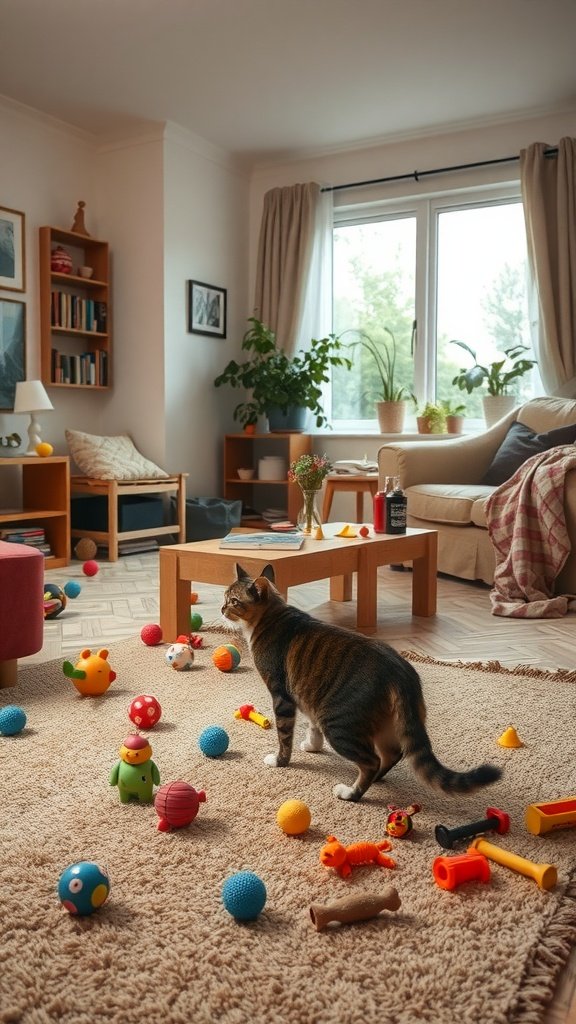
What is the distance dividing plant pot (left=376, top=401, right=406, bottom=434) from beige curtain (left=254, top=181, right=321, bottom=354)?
0.84 m

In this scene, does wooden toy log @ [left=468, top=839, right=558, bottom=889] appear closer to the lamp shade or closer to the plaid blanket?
the plaid blanket

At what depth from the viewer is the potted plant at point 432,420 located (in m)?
5.41

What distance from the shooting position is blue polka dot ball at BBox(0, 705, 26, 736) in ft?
6.16

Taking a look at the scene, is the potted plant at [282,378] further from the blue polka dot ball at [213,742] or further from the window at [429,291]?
the blue polka dot ball at [213,742]

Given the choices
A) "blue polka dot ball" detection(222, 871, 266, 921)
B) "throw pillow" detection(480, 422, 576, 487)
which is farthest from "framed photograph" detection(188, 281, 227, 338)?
"blue polka dot ball" detection(222, 871, 266, 921)

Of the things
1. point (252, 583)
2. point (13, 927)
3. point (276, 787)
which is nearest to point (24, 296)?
point (252, 583)

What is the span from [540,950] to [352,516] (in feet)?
15.5

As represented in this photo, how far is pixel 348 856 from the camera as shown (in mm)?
1303

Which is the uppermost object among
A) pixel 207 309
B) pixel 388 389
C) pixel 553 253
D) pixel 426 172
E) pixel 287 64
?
pixel 287 64

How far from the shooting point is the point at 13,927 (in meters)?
1.14

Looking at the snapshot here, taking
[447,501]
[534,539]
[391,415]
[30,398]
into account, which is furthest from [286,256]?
[534,539]

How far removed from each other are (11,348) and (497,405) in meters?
3.03

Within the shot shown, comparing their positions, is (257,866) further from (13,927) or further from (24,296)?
(24,296)

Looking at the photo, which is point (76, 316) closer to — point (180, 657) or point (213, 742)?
point (180, 657)
